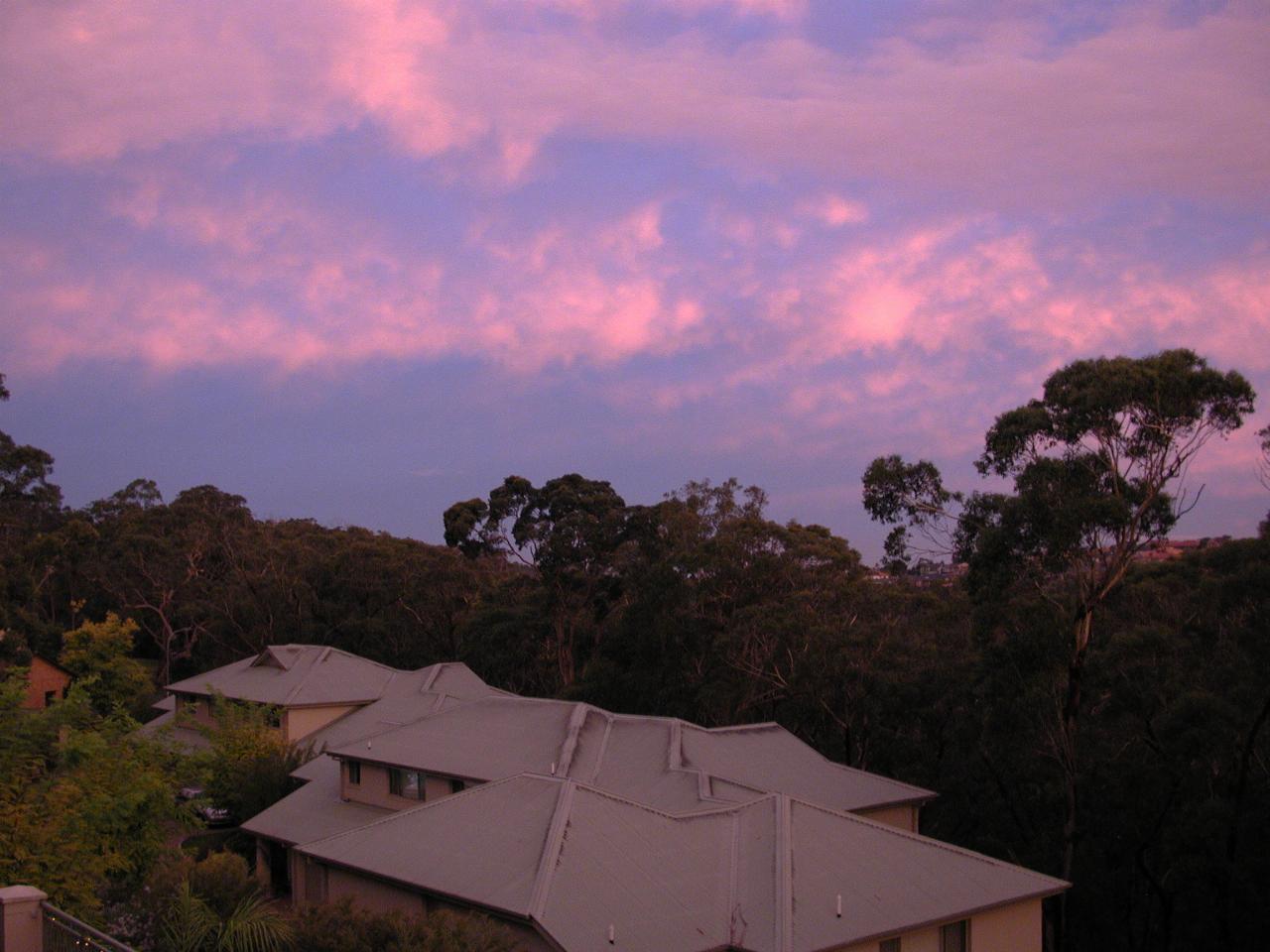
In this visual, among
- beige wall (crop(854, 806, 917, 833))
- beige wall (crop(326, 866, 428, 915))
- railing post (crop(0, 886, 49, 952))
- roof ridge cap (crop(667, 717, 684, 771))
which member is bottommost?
beige wall (crop(854, 806, 917, 833))

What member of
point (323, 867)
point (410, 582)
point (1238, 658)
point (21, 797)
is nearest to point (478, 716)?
point (323, 867)

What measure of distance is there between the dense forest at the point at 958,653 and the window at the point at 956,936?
9269 mm

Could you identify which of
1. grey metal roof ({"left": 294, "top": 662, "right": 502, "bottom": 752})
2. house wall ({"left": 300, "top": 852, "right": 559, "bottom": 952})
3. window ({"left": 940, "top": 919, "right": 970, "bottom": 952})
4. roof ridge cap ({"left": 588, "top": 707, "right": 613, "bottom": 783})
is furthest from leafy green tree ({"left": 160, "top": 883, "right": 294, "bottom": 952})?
grey metal roof ({"left": 294, "top": 662, "right": 502, "bottom": 752})

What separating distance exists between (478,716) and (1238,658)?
1857cm

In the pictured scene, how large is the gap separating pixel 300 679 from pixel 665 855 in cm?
2854

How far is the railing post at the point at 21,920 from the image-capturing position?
10.6m

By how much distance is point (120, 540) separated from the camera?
76812mm

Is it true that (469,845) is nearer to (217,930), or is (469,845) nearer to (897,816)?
(217,930)

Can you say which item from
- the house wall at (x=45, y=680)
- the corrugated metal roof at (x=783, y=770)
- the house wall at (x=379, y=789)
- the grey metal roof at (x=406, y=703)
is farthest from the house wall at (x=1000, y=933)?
the house wall at (x=45, y=680)

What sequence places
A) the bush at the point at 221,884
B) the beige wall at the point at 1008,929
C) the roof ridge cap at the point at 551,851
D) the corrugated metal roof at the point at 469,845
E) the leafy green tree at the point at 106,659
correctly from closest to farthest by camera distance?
the bush at the point at 221,884, the roof ridge cap at the point at 551,851, the corrugated metal roof at the point at 469,845, the beige wall at the point at 1008,929, the leafy green tree at the point at 106,659

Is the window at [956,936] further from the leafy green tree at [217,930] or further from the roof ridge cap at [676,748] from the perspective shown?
the leafy green tree at [217,930]

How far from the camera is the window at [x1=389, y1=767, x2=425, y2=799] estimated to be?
29281 mm

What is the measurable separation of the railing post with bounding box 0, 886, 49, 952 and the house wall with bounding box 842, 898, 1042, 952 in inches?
501

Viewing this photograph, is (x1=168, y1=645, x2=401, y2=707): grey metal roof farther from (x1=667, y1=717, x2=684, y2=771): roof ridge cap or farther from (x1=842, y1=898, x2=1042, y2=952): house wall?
(x1=842, y1=898, x2=1042, y2=952): house wall
